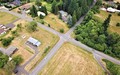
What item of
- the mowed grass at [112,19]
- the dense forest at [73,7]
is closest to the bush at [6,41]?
the dense forest at [73,7]

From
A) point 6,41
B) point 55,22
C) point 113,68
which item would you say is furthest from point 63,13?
point 113,68

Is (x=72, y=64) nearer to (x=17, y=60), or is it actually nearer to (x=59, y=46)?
(x=59, y=46)

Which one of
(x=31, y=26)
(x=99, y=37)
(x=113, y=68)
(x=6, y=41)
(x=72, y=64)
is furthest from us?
(x=31, y=26)

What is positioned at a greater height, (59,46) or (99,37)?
(99,37)

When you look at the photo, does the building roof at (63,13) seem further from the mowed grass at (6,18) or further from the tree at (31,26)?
the mowed grass at (6,18)

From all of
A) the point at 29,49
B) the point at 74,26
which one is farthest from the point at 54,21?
the point at 29,49

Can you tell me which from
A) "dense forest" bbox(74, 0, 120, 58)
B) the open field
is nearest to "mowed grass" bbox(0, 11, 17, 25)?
the open field
